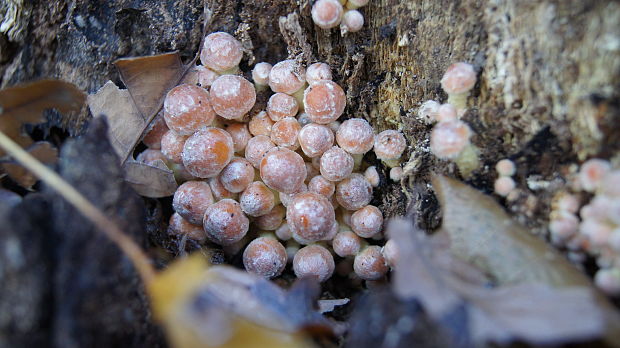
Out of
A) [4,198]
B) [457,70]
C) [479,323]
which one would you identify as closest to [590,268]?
[479,323]

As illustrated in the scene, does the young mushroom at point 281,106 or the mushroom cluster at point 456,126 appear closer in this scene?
the mushroom cluster at point 456,126

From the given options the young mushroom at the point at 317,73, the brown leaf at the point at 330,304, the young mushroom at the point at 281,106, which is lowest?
the brown leaf at the point at 330,304

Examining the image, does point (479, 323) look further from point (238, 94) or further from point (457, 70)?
point (238, 94)

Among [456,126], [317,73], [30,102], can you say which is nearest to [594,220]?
[456,126]

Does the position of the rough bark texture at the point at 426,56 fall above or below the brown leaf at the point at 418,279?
above

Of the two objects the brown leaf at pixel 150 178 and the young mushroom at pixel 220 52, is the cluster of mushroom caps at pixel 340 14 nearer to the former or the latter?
the young mushroom at pixel 220 52

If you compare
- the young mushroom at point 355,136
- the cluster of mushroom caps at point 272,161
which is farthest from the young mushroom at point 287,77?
the young mushroom at point 355,136
